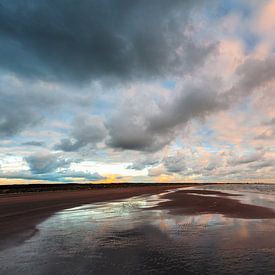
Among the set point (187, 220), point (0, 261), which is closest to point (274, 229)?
point (187, 220)

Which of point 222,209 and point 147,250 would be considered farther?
point 222,209

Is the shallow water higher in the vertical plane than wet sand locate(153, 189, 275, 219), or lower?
lower

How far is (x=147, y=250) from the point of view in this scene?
7.79 m

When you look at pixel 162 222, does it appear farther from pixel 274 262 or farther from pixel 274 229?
pixel 274 262

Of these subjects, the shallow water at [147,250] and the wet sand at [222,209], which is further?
the wet sand at [222,209]

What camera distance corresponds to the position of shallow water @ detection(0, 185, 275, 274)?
247 inches

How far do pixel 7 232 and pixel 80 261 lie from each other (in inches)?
224

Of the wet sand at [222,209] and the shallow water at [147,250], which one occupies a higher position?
the wet sand at [222,209]

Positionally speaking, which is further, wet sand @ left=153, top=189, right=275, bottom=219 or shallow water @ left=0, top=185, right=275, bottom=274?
wet sand @ left=153, top=189, right=275, bottom=219

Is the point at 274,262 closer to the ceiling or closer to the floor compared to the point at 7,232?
closer to the floor

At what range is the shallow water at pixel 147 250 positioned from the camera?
6262 millimetres

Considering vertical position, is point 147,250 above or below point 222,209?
below

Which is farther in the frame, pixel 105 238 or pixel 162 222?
pixel 162 222

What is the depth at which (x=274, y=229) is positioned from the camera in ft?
34.4
